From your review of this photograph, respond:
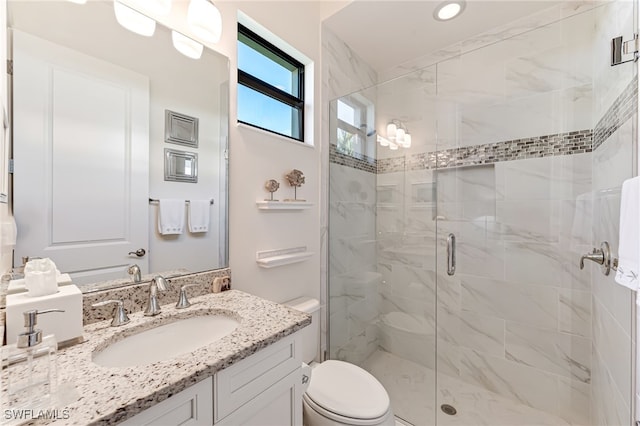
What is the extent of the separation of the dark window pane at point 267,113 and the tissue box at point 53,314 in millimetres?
1075

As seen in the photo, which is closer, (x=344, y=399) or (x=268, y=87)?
(x=344, y=399)

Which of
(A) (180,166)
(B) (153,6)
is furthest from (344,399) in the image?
(B) (153,6)

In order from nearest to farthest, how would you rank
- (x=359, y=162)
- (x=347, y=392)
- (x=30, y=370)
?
(x=30, y=370) < (x=347, y=392) < (x=359, y=162)

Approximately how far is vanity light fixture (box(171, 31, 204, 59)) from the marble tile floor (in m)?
2.26

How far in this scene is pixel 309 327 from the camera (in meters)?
1.62

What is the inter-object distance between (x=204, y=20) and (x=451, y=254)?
80.0 inches

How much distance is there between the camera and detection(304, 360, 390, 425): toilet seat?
111cm

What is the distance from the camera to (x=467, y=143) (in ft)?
6.23

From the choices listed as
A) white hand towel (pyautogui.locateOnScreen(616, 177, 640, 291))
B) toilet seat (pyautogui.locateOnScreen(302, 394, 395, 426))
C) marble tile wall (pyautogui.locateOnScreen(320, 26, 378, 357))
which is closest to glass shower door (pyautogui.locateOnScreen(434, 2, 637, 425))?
white hand towel (pyautogui.locateOnScreen(616, 177, 640, 291))

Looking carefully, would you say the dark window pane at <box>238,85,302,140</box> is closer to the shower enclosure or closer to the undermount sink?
the shower enclosure

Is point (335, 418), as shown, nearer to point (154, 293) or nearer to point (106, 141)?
point (154, 293)

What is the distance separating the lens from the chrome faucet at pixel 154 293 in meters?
0.98

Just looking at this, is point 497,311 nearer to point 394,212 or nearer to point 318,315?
point 394,212

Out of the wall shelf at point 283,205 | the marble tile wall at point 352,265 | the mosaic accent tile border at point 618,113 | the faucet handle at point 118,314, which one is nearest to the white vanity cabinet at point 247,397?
the faucet handle at point 118,314
